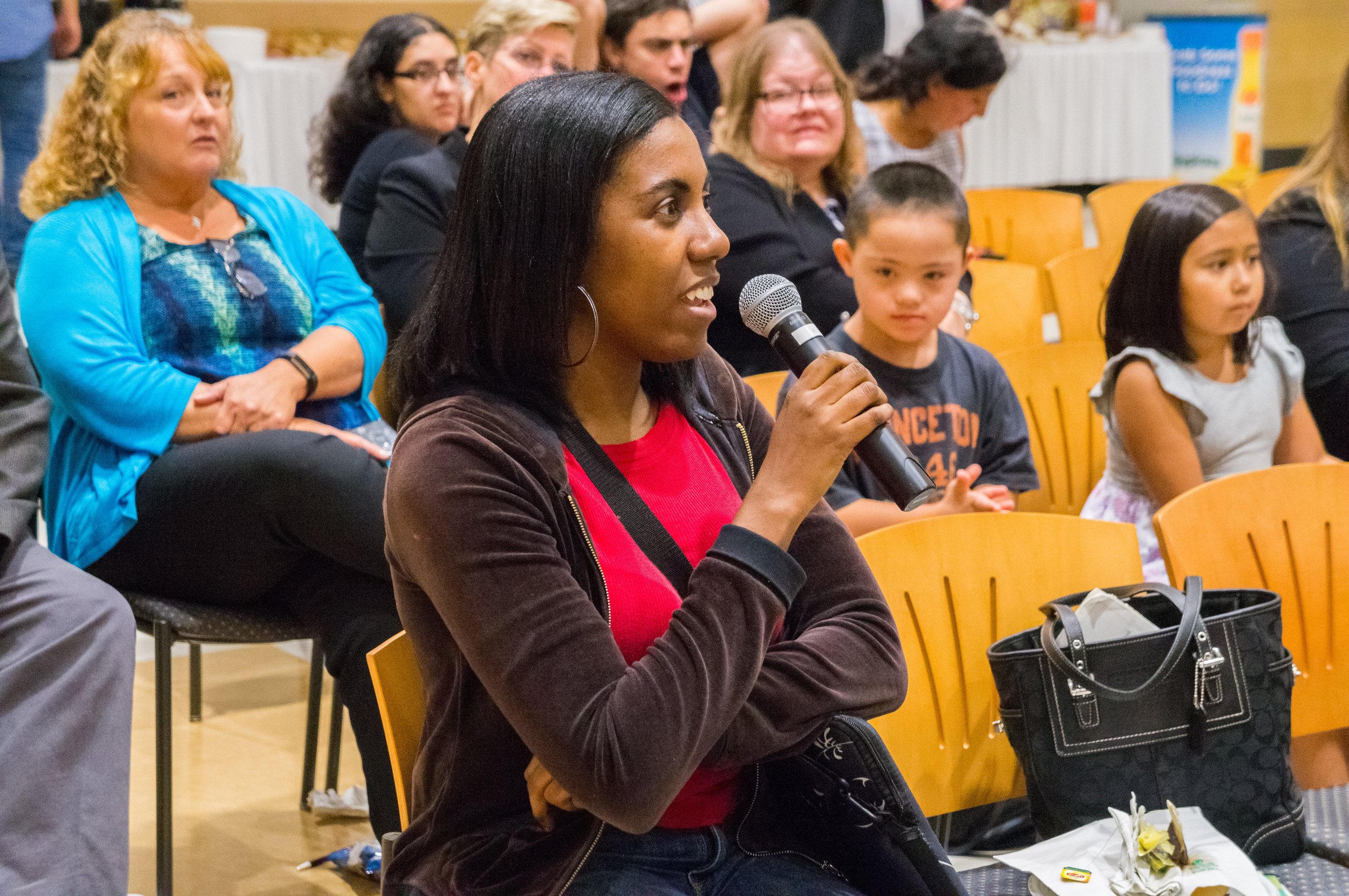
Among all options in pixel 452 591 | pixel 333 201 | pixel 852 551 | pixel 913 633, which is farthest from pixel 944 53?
pixel 452 591

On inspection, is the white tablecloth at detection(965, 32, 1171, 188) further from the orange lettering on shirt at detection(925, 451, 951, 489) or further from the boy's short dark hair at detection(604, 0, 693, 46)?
the orange lettering on shirt at detection(925, 451, 951, 489)

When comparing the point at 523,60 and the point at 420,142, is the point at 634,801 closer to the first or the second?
the point at 523,60

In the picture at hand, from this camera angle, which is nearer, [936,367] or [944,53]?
[936,367]

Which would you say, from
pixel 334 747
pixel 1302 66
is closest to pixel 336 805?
pixel 334 747

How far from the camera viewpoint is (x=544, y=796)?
4.39 feet

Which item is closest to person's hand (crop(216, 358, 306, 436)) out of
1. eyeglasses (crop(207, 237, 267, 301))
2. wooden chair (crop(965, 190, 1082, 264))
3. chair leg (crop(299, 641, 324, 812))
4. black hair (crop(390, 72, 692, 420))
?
eyeglasses (crop(207, 237, 267, 301))

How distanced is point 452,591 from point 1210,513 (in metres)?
1.44

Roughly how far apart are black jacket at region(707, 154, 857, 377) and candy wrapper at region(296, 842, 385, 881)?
4.42 ft

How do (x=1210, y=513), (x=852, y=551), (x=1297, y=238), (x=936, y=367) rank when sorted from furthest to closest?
(x=1297, y=238), (x=936, y=367), (x=1210, y=513), (x=852, y=551)

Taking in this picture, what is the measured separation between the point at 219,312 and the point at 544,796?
1.55 metres

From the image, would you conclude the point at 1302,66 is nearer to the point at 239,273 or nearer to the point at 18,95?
the point at 18,95

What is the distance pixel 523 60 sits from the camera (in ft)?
11.4

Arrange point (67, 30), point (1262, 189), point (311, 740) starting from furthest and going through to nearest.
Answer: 1. point (1262, 189)
2. point (67, 30)
3. point (311, 740)

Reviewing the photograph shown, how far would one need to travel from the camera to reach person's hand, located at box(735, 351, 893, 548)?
52.9 inches
